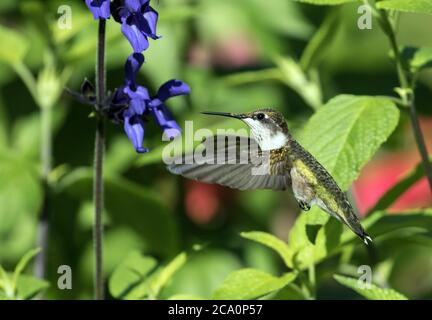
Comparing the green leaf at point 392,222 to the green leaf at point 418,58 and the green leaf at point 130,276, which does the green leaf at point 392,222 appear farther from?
the green leaf at point 130,276

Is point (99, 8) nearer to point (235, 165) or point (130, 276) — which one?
point (235, 165)

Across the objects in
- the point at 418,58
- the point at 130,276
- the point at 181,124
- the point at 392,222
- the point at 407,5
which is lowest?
the point at 130,276

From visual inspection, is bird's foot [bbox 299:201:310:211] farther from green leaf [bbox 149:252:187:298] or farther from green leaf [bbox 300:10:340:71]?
green leaf [bbox 300:10:340:71]

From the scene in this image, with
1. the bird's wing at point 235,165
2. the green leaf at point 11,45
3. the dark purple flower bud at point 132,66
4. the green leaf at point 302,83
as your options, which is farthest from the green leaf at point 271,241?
the green leaf at point 11,45

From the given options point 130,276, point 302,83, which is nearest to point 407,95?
point 302,83

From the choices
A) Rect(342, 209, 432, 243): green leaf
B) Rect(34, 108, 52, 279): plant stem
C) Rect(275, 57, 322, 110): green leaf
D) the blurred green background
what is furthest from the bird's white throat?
Rect(34, 108, 52, 279): plant stem

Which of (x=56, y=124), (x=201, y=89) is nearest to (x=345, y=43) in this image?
(x=201, y=89)
